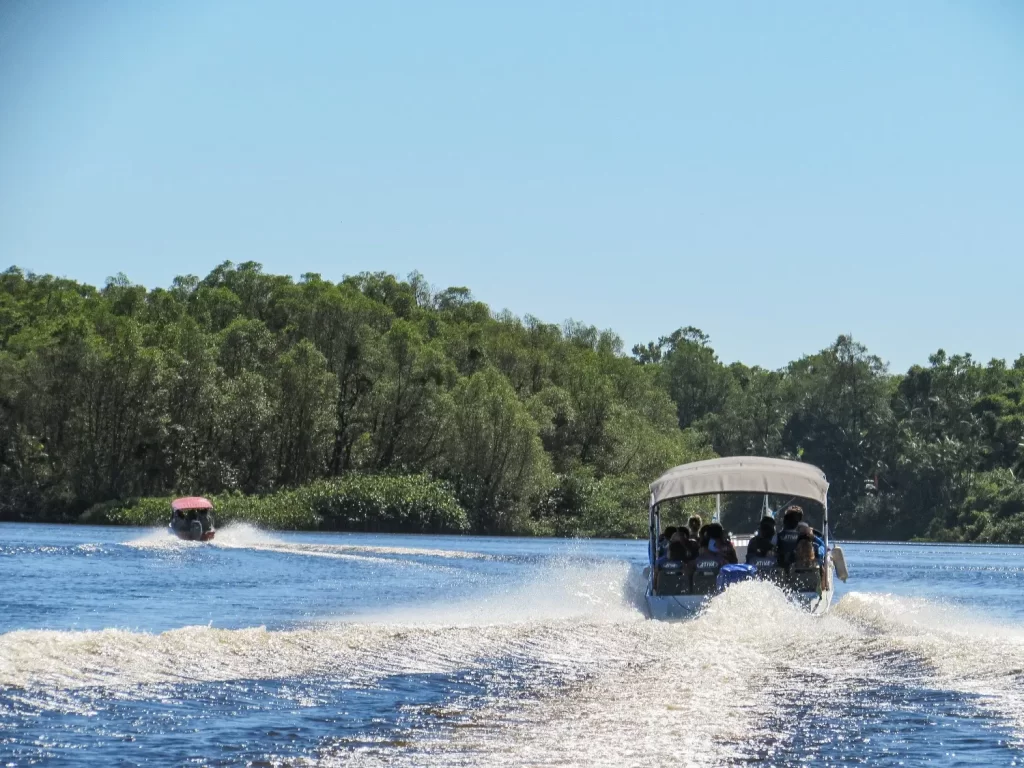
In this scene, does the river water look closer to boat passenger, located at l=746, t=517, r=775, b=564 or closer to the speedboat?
the speedboat

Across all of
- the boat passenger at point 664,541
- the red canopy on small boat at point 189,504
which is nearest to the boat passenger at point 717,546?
the boat passenger at point 664,541

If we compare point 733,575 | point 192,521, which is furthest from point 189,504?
point 733,575

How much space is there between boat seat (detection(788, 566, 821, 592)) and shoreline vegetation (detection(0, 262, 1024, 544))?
39977 mm

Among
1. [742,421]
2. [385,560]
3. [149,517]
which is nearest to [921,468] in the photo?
[742,421]

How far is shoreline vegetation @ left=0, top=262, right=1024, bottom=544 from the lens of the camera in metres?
77.4

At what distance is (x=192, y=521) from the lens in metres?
53.6

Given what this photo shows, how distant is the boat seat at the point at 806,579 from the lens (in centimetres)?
2241

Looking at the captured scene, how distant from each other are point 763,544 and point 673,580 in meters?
1.98

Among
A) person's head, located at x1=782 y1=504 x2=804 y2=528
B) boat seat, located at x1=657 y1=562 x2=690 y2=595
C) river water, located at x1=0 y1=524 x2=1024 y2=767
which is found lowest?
river water, located at x1=0 y1=524 x2=1024 y2=767

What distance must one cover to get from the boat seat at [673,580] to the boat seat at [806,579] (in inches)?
60.8

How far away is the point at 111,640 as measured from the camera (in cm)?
1535

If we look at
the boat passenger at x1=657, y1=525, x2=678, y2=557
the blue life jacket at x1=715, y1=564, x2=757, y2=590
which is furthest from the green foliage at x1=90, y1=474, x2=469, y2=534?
the blue life jacket at x1=715, y1=564, x2=757, y2=590

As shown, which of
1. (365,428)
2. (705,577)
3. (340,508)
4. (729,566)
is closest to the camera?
(729,566)

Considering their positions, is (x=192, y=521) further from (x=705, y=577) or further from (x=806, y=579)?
(x=806, y=579)
